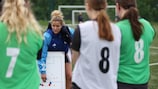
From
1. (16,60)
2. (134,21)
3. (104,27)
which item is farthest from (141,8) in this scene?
(16,60)

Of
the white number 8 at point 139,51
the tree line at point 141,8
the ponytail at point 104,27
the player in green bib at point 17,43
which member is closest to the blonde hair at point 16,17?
the player in green bib at point 17,43

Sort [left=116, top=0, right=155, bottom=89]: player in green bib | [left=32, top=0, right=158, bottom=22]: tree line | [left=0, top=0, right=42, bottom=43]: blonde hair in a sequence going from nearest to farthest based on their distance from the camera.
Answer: [left=0, top=0, right=42, bottom=43]: blonde hair < [left=116, top=0, right=155, bottom=89]: player in green bib < [left=32, top=0, right=158, bottom=22]: tree line

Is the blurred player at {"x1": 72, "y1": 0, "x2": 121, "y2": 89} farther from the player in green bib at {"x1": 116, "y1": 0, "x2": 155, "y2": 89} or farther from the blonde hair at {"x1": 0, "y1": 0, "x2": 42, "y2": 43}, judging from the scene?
the blonde hair at {"x1": 0, "y1": 0, "x2": 42, "y2": 43}

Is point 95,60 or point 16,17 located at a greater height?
point 16,17

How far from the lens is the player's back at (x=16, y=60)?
4.19m

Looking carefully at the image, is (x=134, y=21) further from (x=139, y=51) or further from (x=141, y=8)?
(x=141, y=8)

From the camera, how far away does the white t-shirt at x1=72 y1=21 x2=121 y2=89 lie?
14.7 feet

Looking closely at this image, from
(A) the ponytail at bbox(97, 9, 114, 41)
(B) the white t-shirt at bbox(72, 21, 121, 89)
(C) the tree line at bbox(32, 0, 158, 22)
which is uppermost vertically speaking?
(A) the ponytail at bbox(97, 9, 114, 41)

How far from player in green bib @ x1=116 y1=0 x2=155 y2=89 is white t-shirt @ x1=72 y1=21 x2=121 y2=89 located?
194 mm

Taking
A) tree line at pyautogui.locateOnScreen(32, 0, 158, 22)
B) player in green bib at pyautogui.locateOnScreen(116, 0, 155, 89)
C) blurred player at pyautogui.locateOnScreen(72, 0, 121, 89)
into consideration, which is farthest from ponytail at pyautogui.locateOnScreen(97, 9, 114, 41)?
tree line at pyautogui.locateOnScreen(32, 0, 158, 22)

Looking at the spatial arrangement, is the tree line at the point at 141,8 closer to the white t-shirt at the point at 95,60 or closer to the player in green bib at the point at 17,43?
the white t-shirt at the point at 95,60

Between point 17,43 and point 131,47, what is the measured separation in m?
1.23

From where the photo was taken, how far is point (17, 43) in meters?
4.21

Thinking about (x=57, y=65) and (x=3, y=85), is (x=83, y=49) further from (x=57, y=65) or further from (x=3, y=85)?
(x=57, y=65)
